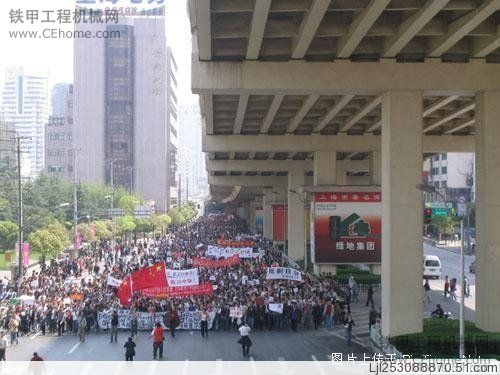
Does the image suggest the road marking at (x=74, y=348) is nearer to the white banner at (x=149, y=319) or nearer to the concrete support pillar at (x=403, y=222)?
the white banner at (x=149, y=319)

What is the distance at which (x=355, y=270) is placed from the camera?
4262 centimetres

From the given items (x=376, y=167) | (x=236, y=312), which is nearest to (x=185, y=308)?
(x=236, y=312)

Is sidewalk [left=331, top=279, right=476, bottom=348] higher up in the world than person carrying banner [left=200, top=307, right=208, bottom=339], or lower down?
lower down

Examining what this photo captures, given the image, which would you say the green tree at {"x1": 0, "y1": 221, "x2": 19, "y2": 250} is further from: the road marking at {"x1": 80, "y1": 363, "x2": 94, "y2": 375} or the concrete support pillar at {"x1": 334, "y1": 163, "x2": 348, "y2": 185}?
the road marking at {"x1": 80, "y1": 363, "x2": 94, "y2": 375}

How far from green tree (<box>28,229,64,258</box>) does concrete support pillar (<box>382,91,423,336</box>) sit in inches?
1228

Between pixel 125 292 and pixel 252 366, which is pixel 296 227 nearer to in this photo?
pixel 125 292

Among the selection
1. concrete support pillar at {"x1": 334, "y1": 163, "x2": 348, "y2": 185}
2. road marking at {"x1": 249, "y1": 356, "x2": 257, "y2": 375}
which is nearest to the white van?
concrete support pillar at {"x1": 334, "y1": 163, "x2": 348, "y2": 185}

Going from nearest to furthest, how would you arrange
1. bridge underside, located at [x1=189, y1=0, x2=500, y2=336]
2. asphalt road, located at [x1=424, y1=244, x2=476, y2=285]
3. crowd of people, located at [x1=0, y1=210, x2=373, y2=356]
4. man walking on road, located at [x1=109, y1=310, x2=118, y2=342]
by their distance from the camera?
bridge underside, located at [x1=189, y1=0, x2=500, y2=336] < man walking on road, located at [x1=109, y1=310, x2=118, y2=342] < crowd of people, located at [x1=0, y1=210, x2=373, y2=356] < asphalt road, located at [x1=424, y1=244, x2=476, y2=285]

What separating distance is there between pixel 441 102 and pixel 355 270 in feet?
56.5

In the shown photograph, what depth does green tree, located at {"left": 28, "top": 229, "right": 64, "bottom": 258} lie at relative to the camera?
153 feet

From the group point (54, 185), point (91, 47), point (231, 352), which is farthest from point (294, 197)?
→ point (91, 47)

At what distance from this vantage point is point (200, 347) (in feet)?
74.3

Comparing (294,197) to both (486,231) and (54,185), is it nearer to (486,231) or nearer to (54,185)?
(486,231)

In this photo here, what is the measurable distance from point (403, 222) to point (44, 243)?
31.6 m
